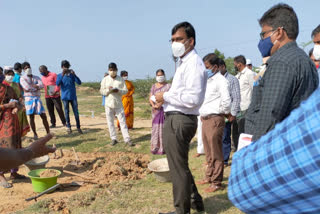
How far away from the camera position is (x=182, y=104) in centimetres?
274

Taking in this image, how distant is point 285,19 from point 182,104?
Result: 1284 mm

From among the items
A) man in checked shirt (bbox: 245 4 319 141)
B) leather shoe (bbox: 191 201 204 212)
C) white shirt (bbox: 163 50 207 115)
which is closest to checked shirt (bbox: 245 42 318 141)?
man in checked shirt (bbox: 245 4 319 141)

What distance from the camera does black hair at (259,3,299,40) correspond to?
1.72 m

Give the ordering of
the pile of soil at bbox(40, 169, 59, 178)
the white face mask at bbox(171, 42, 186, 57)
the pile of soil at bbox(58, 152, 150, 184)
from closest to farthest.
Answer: the white face mask at bbox(171, 42, 186, 57) → the pile of soil at bbox(40, 169, 59, 178) → the pile of soil at bbox(58, 152, 150, 184)

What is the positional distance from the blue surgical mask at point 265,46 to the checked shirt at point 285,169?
0.98 meters

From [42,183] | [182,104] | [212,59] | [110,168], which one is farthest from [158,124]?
[182,104]

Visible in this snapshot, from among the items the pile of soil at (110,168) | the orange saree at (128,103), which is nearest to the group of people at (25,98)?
the pile of soil at (110,168)

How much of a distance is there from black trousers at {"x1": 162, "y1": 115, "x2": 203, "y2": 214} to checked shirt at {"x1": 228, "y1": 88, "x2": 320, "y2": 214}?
64.6 inches

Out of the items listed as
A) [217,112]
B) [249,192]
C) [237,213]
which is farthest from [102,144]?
[249,192]

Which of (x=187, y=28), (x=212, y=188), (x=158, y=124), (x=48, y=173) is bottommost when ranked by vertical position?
(x=212, y=188)

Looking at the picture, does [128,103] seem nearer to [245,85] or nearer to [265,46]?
[245,85]

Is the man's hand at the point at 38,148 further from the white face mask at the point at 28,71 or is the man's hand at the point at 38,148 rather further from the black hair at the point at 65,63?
the black hair at the point at 65,63

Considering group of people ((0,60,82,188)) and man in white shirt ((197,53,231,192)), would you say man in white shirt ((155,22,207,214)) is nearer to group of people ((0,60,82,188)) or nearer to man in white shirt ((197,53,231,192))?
man in white shirt ((197,53,231,192))

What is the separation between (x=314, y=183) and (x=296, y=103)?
2.59 feet
